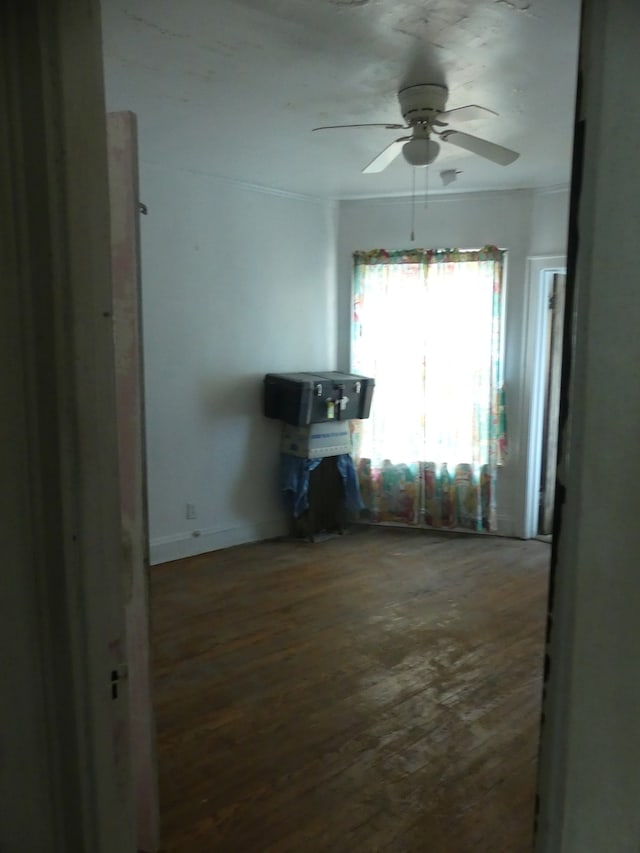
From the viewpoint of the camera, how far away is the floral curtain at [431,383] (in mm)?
4699

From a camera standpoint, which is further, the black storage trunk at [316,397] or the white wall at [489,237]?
the white wall at [489,237]

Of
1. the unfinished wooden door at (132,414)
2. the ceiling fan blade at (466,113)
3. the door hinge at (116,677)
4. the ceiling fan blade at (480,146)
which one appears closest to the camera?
the door hinge at (116,677)

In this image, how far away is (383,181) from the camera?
170 inches

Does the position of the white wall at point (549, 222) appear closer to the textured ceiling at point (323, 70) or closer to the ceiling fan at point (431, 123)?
the textured ceiling at point (323, 70)

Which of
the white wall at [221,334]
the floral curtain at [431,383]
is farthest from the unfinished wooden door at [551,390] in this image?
the white wall at [221,334]

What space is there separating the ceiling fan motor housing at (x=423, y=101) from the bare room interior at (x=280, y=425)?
3 cm

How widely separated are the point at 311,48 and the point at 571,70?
3.21 feet

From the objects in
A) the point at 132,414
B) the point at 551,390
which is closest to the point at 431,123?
the point at 132,414

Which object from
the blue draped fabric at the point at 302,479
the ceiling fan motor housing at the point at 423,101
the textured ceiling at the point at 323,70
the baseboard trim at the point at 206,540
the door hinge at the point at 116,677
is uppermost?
the textured ceiling at the point at 323,70

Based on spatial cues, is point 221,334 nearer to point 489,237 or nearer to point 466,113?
point 489,237

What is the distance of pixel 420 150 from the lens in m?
2.70

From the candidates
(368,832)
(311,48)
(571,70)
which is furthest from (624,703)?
(571,70)

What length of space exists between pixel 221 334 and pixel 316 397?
78 cm

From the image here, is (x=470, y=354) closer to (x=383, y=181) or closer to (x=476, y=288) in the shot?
(x=476, y=288)
